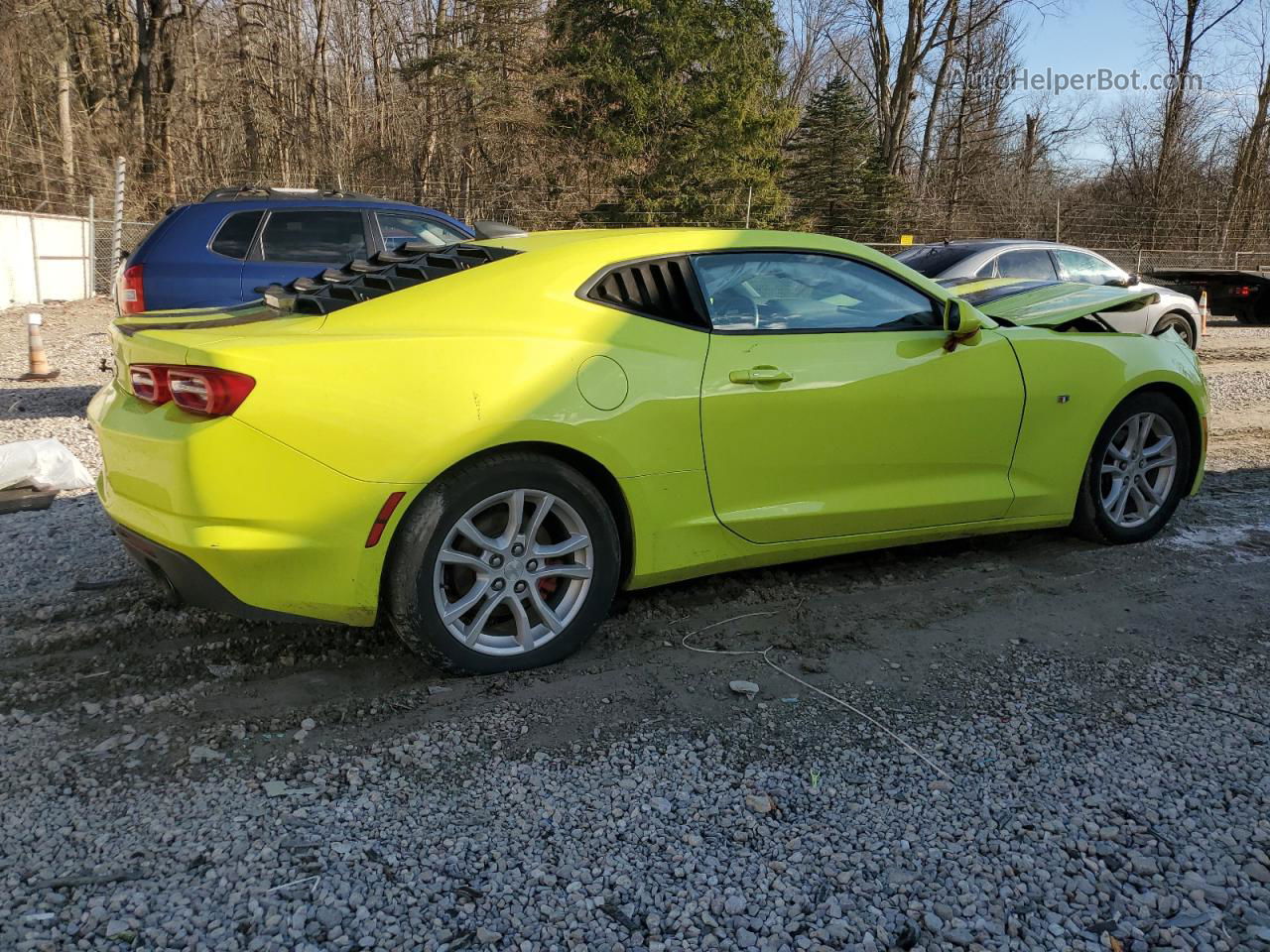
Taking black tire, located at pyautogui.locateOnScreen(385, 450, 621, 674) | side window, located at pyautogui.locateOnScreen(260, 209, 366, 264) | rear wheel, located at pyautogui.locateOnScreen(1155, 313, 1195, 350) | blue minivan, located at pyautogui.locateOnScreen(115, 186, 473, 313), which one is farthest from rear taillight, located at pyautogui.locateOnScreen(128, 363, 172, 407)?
rear wheel, located at pyautogui.locateOnScreen(1155, 313, 1195, 350)

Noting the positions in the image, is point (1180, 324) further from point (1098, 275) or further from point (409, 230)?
point (409, 230)

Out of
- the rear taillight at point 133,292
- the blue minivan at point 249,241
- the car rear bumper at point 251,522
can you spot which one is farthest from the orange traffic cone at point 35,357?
the car rear bumper at point 251,522

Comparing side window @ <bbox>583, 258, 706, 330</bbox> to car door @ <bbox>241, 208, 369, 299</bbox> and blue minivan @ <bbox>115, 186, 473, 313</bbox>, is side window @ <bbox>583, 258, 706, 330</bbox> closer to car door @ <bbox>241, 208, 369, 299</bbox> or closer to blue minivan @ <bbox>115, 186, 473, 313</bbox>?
blue minivan @ <bbox>115, 186, 473, 313</bbox>

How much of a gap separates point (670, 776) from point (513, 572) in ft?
2.98

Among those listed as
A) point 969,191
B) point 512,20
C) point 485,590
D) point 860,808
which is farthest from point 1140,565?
point 969,191

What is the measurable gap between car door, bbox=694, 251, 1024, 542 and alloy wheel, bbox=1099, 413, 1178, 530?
76 cm

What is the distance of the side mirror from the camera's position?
14.1ft

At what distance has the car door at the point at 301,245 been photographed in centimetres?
822

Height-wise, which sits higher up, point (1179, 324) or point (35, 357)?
point (1179, 324)

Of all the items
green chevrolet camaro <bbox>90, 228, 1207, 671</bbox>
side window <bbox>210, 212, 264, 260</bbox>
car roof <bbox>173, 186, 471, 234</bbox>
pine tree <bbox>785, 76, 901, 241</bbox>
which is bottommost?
green chevrolet camaro <bbox>90, 228, 1207, 671</bbox>

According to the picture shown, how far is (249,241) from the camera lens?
8.28 metres

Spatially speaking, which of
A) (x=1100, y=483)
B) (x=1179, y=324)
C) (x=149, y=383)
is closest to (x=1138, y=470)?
(x=1100, y=483)

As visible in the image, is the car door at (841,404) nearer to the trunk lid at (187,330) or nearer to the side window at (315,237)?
the trunk lid at (187,330)

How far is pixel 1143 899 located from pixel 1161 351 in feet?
11.1
